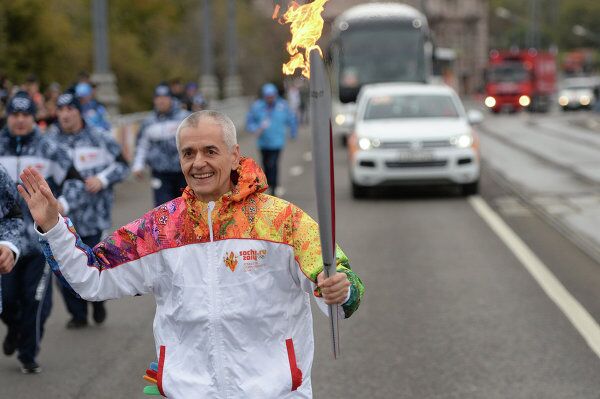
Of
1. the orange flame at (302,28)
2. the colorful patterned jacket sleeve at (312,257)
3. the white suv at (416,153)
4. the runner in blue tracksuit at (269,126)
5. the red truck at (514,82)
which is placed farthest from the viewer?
the red truck at (514,82)

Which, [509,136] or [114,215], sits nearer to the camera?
[114,215]

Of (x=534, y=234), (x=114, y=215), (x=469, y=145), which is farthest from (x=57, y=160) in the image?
(x=469, y=145)

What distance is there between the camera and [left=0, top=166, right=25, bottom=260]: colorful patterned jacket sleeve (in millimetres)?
5812

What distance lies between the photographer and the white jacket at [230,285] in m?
4.04

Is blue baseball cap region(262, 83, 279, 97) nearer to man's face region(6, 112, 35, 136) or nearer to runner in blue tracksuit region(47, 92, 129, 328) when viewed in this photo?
runner in blue tracksuit region(47, 92, 129, 328)

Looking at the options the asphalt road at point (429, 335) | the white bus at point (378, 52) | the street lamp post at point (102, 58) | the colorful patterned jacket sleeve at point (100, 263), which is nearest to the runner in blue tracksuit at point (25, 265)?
the asphalt road at point (429, 335)

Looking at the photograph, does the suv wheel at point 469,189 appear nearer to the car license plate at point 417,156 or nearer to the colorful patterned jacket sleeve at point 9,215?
the car license plate at point 417,156

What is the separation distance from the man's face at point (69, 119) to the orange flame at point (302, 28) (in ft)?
17.3

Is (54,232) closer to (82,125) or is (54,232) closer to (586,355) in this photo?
(586,355)

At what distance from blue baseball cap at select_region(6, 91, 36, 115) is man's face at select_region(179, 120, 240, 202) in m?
3.57

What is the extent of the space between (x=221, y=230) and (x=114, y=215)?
12.3 metres

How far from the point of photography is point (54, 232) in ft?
13.3

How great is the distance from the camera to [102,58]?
22109 mm

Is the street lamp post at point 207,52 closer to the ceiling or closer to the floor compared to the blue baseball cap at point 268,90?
closer to the floor
